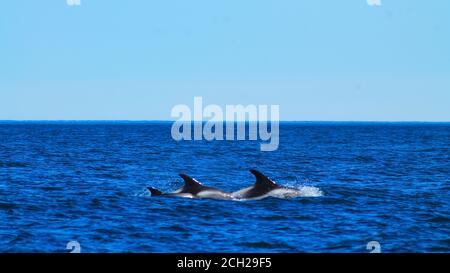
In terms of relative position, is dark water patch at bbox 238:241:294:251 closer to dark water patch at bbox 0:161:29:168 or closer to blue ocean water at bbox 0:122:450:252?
blue ocean water at bbox 0:122:450:252

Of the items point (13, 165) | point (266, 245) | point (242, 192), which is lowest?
point (13, 165)

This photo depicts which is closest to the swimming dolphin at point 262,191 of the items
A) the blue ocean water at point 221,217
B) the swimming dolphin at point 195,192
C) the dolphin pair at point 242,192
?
the dolphin pair at point 242,192

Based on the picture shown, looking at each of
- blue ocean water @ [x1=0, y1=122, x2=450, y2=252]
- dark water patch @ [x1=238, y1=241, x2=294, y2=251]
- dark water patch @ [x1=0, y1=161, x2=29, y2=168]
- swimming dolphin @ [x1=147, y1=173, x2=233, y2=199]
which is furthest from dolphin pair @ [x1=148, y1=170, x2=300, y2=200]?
dark water patch @ [x1=0, y1=161, x2=29, y2=168]

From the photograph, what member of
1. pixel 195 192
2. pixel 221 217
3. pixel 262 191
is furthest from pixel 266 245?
pixel 195 192

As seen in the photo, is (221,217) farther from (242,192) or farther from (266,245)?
(242,192)

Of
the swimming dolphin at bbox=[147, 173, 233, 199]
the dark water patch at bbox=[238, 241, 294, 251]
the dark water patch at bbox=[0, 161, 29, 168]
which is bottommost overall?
the dark water patch at bbox=[0, 161, 29, 168]

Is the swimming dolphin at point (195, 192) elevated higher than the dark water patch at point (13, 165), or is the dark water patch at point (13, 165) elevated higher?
the swimming dolphin at point (195, 192)

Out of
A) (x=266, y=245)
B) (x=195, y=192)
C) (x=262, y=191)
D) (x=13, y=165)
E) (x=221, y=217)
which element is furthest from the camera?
(x=13, y=165)

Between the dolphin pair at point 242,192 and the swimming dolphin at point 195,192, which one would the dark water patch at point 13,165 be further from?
the dolphin pair at point 242,192

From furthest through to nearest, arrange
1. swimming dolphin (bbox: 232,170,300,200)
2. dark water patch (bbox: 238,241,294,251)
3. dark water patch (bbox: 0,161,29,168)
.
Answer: dark water patch (bbox: 0,161,29,168) → swimming dolphin (bbox: 232,170,300,200) → dark water patch (bbox: 238,241,294,251)

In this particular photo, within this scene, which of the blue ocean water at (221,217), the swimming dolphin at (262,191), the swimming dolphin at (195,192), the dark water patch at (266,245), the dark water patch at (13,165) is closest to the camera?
the dark water patch at (266,245)

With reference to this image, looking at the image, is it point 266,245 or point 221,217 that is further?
point 221,217

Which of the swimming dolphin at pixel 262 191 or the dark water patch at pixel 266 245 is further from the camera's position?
the swimming dolphin at pixel 262 191
